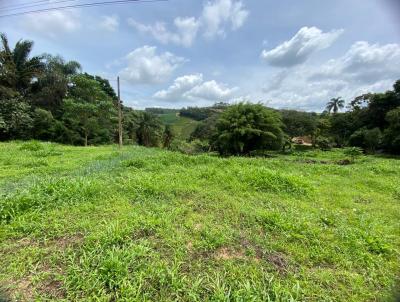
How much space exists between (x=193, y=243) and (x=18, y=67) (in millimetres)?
24716

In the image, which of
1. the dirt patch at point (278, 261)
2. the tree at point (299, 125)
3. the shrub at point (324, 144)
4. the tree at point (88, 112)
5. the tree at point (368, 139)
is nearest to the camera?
the dirt patch at point (278, 261)

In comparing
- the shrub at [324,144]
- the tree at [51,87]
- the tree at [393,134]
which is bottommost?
the shrub at [324,144]

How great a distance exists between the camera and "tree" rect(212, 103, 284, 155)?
1549cm

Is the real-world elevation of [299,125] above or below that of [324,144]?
above

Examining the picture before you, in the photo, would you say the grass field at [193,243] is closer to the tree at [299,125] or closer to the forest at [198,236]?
the forest at [198,236]

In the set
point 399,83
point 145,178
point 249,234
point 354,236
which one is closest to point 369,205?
point 354,236

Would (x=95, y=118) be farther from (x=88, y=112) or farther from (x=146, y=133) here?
(x=146, y=133)

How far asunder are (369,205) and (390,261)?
6.92 feet

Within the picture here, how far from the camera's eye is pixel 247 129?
1510cm

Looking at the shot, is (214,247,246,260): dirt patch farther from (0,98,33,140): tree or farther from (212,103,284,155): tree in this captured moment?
(0,98,33,140): tree

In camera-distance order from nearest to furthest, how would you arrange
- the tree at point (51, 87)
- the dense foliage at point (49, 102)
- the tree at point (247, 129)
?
the tree at point (247, 129), the dense foliage at point (49, 102), the tree at point (51, 87)

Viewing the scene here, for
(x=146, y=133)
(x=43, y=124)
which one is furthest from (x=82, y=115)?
(x=146, y=133)

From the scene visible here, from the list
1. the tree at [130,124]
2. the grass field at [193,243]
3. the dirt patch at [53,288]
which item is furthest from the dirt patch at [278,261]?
the tree at [130,124]

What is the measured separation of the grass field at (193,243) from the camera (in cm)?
212
